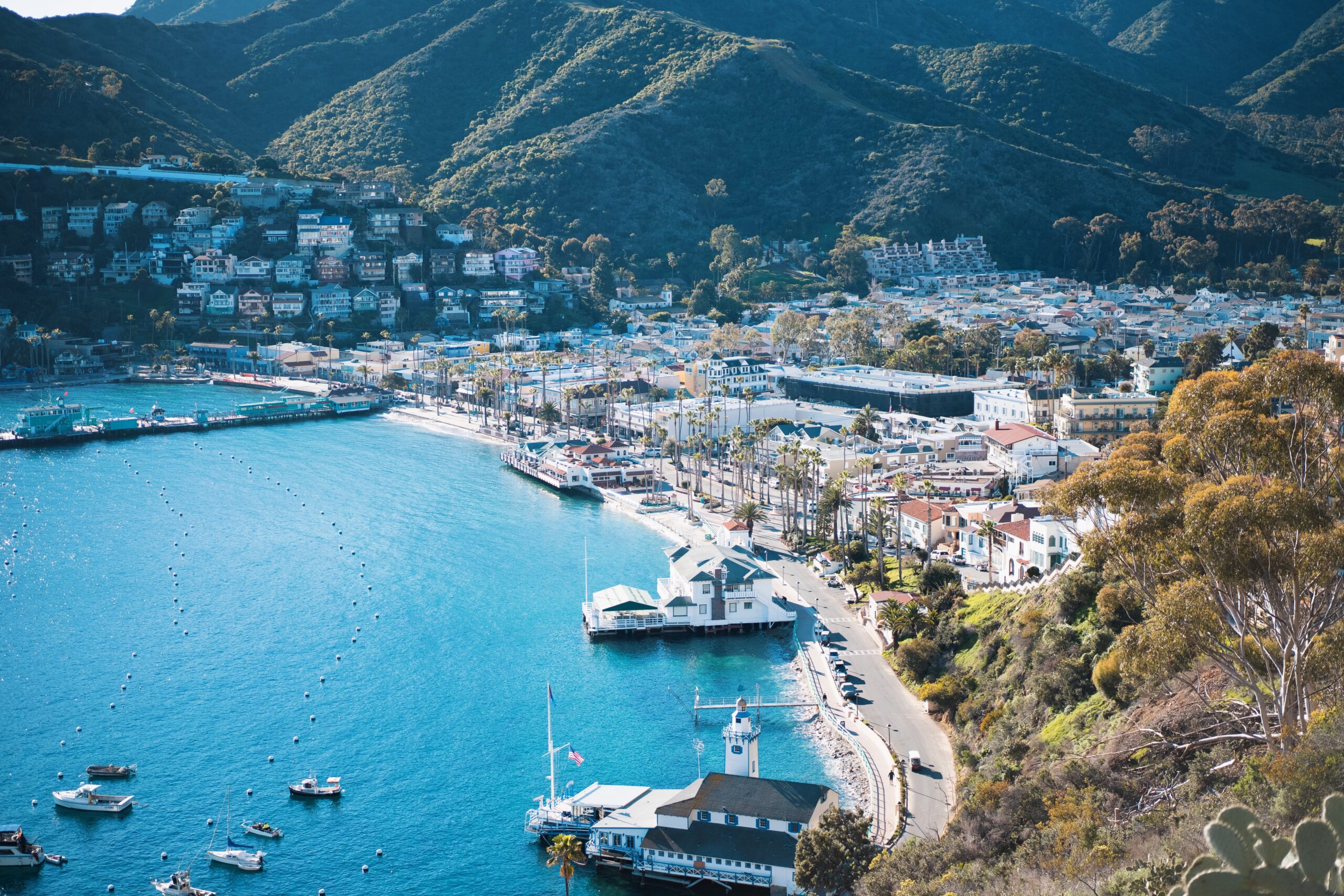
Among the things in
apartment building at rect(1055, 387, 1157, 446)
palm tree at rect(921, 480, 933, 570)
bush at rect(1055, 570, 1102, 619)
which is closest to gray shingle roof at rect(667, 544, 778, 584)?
palm tree at rect(921, 480, 933, 570)

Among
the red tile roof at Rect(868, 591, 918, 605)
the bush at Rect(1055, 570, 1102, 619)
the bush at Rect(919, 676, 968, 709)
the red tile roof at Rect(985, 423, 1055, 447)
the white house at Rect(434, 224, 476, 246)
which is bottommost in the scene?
the bush at Rect(919, 676, 968, 709)

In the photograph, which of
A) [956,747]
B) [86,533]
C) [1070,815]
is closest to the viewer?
[1070,815]

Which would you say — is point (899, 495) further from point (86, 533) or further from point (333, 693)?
point (86, 533)

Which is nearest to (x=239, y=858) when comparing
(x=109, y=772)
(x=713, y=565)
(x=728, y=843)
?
(x=109, y=772)

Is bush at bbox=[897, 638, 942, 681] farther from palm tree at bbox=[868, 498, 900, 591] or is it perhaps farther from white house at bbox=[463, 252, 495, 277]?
white house at bbox=[463, 252, 495, 277]

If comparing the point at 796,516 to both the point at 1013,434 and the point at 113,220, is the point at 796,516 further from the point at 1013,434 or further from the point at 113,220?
the point at 113,220

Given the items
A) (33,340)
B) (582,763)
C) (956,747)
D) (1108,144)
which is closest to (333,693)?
(582,763)
